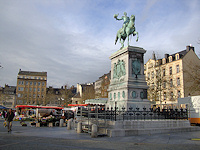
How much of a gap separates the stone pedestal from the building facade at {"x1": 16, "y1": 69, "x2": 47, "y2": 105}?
2924 inches

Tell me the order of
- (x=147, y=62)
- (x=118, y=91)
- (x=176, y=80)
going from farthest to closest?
1. (x=147, y=62)
2. (x=176, y=80)
3. (x=118, y=91)

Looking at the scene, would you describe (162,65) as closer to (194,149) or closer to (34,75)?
(194,149)

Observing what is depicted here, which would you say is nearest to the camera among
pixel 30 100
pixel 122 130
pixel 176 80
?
pixel 122 130

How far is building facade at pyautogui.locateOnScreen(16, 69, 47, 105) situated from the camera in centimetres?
8816

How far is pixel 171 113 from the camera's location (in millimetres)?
14656

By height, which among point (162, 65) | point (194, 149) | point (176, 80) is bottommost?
point (194, 149)

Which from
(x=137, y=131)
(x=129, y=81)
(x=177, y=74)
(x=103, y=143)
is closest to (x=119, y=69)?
(x=129, y=81)

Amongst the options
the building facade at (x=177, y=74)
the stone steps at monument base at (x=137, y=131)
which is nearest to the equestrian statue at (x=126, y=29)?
the stone steps at monument base at (x=137, y=131)

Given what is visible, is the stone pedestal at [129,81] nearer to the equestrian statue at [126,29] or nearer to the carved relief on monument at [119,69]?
the carved relief on monument at [119,69]

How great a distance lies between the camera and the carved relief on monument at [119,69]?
699 inches

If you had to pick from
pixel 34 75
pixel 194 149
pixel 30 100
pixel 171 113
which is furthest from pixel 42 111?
pixel 34 75

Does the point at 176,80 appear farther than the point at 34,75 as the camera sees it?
No

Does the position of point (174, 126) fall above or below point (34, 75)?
below

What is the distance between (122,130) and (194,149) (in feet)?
14.2
